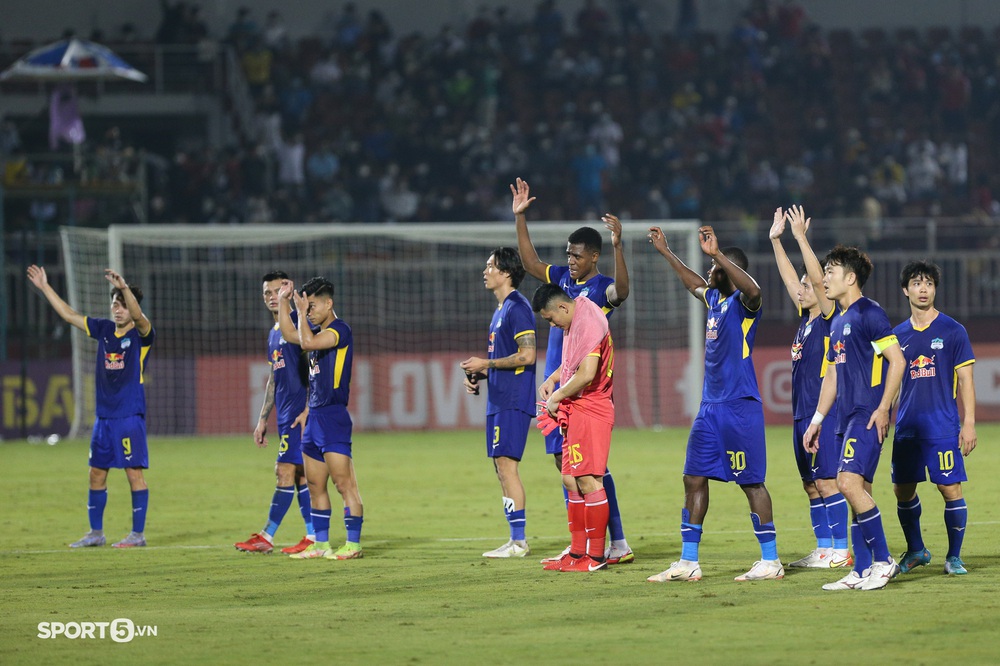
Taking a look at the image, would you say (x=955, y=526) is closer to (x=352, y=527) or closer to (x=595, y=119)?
(x=352, y=527)

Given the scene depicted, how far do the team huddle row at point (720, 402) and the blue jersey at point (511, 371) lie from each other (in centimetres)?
1

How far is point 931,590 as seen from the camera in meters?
7.92

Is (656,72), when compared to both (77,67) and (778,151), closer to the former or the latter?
(778,151)

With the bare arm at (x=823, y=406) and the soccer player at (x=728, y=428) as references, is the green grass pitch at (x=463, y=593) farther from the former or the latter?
the bare arm at (x=823, y=406)

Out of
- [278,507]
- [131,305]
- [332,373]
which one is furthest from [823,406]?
[131,305]

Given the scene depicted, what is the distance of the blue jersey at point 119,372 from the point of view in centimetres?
1137

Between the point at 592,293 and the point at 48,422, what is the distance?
1470cm

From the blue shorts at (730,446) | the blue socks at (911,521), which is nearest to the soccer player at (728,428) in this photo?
the blue shorts at (730,446)

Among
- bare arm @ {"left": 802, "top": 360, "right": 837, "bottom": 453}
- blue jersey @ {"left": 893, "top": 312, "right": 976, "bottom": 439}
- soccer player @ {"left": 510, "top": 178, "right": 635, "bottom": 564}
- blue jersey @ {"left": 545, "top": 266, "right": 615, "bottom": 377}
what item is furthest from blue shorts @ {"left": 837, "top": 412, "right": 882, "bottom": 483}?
blue jersey @ {"left": 545, "top": 266, "right": 615, "bottom": 377}

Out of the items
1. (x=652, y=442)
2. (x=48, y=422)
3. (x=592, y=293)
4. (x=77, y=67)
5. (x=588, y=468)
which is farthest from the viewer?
(x=77, y=67)

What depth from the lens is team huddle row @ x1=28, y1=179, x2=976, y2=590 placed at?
26.2ft

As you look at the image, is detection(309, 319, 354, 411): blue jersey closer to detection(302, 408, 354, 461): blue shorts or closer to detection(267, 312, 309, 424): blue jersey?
detection(302, 408, 354, 461): blue shorts

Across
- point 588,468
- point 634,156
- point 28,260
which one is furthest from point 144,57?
point 588,468

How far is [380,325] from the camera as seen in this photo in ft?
75.0
